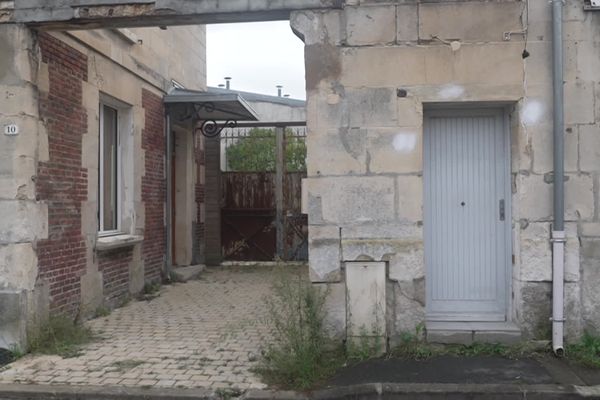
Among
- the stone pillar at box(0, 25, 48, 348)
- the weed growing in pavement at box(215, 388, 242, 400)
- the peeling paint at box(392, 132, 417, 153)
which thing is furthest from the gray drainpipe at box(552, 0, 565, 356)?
the stone pillar at box(0, 25, 48, 348)

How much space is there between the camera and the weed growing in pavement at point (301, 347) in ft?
16.1

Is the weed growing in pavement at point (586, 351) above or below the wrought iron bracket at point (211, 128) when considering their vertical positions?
below

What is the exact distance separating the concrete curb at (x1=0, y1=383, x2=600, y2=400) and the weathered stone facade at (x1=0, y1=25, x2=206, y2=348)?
1309 millimetres

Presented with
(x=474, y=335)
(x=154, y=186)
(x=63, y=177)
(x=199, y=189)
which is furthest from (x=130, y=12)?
(x=199, y=189)

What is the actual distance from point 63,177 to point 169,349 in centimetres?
238

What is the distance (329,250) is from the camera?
5469mm

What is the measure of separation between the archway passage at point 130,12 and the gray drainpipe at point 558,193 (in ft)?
8.25

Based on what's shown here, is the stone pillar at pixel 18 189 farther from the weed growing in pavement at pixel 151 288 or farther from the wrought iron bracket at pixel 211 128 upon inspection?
the wrought iron bracket at pixel 211 128

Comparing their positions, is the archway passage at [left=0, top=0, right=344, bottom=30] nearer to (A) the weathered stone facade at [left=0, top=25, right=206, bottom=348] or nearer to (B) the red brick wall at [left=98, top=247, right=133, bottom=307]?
(A) the weathered stone facade at [left=0, top=25, right=206, bottom=348]

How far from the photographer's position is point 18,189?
5898 millimetres

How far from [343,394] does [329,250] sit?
1.38m

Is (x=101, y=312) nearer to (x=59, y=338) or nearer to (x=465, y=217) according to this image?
(x=59, y=338)

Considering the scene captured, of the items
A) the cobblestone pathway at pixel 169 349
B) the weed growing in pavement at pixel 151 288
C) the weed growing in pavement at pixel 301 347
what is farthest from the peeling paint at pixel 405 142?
the weed growing in pavement at pixel 151 288

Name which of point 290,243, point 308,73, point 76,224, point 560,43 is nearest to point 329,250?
point 308,73
